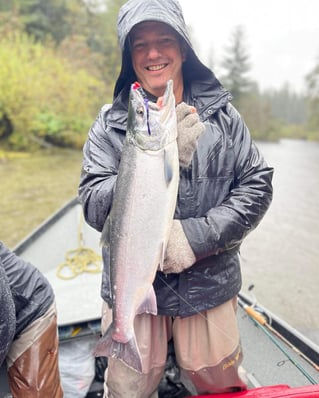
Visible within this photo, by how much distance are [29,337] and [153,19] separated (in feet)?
6.45

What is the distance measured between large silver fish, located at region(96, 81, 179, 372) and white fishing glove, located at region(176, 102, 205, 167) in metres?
0.10

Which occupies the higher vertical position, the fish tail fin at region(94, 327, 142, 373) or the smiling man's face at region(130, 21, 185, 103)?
the smiling man's face at region(130, 21, 185, 103)

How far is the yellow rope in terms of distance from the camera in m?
3.97

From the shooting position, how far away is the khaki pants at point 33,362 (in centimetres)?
231

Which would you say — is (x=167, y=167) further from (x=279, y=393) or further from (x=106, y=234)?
(x=279, y=393)

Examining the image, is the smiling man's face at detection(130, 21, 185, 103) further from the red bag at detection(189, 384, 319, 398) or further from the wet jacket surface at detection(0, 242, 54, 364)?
the red bag at detection(189, 384, 319, 398)

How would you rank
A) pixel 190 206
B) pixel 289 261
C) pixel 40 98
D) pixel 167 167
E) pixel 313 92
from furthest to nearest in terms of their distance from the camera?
pixel 313 92 → pixel 40 98 → pixel 289 261 → pixel 190 206 → pixel 167 167

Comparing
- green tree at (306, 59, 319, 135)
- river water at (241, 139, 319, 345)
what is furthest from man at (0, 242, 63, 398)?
green tree at (306, 59, 319, 135)

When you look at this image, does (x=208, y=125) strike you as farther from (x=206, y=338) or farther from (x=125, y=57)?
(x=206, y=338)

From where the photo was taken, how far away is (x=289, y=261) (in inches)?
319

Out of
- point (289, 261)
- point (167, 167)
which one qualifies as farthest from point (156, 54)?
point (289, 261)

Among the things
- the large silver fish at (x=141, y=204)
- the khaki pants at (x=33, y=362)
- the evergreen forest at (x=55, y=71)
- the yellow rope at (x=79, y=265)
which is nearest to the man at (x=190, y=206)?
the large silver fish at (x=141, y=204)

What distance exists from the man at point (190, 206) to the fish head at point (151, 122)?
0.52 feet

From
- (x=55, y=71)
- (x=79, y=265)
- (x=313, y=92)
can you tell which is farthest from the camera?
(x=313, y=92)
